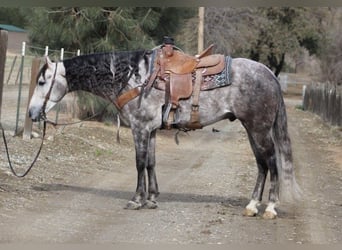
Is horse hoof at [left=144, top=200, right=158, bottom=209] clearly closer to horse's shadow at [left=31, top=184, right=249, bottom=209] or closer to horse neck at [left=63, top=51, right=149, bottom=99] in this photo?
horse's shadow at [left=31, top=184, right=249, bottom=209]

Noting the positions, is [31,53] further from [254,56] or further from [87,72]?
[254,56]

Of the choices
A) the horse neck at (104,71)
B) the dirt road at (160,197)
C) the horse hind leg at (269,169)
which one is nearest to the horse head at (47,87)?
the horse neck at (104,71)

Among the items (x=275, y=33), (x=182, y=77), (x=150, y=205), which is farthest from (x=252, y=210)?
(x=275, y=33)

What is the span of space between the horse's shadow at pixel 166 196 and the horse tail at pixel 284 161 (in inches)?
33.2

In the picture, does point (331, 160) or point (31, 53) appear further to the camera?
point (31, 53)

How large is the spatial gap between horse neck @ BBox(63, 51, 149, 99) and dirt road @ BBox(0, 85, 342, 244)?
151cm

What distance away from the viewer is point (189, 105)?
8.48m

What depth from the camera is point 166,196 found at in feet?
32.0

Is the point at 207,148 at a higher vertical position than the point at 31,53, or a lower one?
lower

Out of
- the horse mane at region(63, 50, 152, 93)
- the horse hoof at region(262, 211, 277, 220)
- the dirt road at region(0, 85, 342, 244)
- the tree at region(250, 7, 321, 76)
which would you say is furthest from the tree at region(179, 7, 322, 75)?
the horse hoof at region(262, 211, 277, 220)

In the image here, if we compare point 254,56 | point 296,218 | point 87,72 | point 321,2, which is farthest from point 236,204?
point 254,56

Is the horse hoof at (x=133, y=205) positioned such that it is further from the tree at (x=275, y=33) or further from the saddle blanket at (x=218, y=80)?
the tree at (x=275, y=33)

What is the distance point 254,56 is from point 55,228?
153 feet

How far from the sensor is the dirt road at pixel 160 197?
23.4 ft
